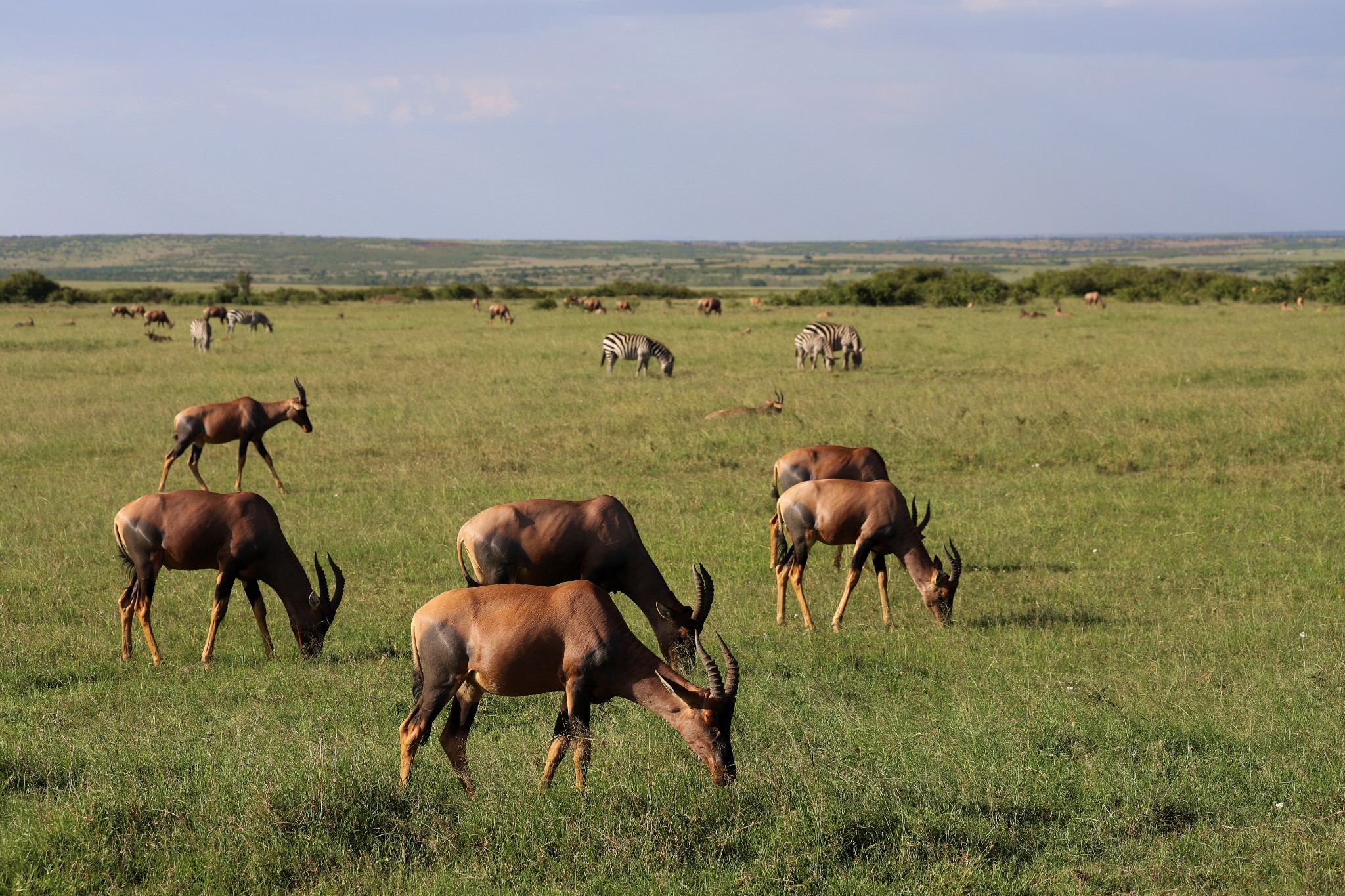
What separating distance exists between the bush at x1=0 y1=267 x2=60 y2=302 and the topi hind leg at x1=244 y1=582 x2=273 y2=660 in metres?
A: 59.0

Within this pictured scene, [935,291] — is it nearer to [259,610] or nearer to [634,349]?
[634,349]

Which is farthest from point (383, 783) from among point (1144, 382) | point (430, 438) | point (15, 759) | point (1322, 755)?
point (1144, 382)

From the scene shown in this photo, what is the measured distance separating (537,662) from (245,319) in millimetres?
40837

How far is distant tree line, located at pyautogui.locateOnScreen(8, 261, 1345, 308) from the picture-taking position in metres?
55.9

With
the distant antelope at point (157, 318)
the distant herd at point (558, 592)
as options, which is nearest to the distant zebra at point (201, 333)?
the distant antelope at point (157, 318)

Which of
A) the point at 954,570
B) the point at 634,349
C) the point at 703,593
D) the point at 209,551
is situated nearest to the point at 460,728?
the point at 703,593

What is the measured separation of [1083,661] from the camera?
343 inches

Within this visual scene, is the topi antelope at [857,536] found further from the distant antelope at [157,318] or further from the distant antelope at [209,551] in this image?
the distant antelope at [157,318]

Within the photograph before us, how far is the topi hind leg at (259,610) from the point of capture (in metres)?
9.09

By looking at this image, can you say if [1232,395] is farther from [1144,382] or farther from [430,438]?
[430,438]

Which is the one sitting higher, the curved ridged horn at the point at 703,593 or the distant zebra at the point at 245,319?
the distant zebra at the point at 245,319

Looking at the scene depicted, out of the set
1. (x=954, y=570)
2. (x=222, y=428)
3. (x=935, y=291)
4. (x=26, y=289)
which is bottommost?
(x=954, y=570)

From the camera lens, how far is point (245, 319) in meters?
43.3

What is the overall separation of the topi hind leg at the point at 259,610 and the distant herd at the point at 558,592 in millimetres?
15
